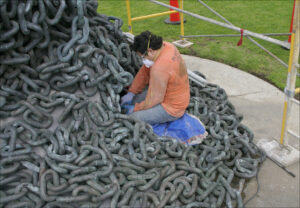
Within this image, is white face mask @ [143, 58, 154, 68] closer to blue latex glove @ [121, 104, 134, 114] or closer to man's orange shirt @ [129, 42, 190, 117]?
man's orange shirt @ [129, 42, 190, 117]

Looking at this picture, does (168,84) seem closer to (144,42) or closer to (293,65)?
(144,42)

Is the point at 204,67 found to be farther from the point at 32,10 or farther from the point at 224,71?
the point at 32,10

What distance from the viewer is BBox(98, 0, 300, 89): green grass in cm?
586

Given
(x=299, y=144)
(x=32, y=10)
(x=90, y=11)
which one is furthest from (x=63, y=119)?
(x=299, y=144)

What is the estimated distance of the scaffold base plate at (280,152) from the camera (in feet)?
11.8

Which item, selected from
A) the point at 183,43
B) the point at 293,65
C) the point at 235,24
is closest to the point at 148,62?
the point at 293,65

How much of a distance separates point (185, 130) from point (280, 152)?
121 cm

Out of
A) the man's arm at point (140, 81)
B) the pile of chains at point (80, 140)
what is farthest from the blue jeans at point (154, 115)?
the man's arm at point (140, 81)

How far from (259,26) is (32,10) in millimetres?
6130

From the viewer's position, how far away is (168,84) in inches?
138

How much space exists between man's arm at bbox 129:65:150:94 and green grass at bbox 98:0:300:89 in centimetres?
251

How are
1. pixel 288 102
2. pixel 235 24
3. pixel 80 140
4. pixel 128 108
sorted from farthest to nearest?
1. pixel 235 24
2. pixel 128 108
3. pixel 288 102
4. pixel 80 140

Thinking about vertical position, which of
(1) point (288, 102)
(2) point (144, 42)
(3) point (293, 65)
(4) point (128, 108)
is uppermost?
(2) point (144, 42)

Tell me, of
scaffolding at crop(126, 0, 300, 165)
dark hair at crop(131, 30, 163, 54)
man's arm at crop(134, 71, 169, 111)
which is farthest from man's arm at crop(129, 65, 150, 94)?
scaffolding at crop(126, 0, 300, 165)
